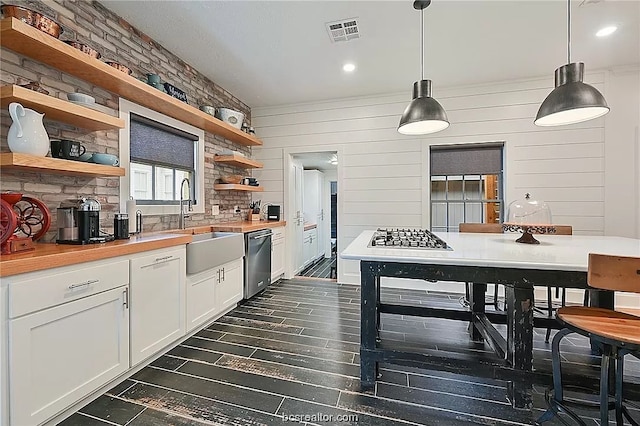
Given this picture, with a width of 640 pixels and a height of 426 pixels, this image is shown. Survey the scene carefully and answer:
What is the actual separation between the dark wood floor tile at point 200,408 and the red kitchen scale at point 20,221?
1152mm

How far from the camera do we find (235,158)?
404 cm

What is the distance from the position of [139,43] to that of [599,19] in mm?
4374

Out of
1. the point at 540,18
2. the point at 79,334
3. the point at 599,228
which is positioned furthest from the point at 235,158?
the point at 599,228

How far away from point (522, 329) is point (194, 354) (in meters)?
2.39

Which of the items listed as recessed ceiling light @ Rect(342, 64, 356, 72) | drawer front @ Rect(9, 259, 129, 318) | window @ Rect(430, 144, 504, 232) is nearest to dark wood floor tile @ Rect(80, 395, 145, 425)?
drawer front @ Rect(9, 259, 129, 318)

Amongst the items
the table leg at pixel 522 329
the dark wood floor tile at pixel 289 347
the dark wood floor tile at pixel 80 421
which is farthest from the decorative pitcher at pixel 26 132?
the table leg at pixel 522 329

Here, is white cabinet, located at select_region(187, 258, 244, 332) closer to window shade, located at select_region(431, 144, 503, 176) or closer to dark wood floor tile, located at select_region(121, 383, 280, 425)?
dark wood floor tile, located at select_region(121, 383, 280, 425)

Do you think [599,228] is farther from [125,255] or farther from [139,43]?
[139,43]

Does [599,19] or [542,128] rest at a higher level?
[599,19]

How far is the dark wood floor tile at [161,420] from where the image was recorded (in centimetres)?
162

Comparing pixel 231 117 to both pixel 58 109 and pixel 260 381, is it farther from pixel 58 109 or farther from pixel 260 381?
pixel 260 381

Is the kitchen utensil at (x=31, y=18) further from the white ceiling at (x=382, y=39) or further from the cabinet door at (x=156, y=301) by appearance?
the cabinet door at (x=156, y=301)

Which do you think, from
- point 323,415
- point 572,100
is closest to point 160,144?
point 323,415

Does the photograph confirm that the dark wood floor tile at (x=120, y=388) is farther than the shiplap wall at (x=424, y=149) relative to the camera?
No
